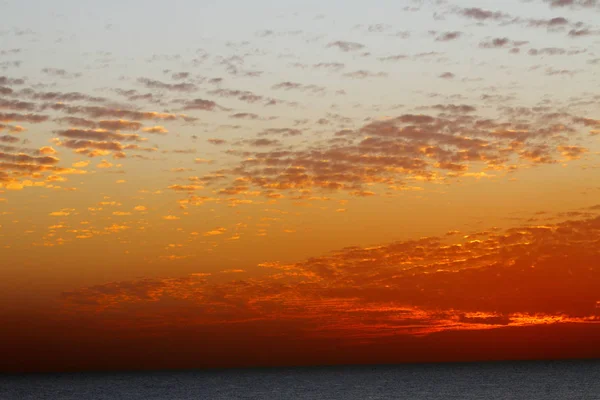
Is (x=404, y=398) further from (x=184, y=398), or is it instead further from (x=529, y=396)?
(x=184, y=398)

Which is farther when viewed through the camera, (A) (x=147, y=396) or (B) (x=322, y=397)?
(A) (x=147, y=396)

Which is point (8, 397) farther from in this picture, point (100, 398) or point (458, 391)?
point (458, 391)

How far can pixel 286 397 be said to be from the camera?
17600 cm

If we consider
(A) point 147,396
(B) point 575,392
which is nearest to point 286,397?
(A) point 147,396

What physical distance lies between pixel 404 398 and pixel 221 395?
45.5 metres

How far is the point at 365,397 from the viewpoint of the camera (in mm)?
166750

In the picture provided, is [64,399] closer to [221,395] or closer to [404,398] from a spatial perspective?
[221,395]

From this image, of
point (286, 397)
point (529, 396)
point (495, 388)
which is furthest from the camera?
point (495, 388)

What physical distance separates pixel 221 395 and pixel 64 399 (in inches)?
1550

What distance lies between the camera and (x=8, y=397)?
19400 centimetres

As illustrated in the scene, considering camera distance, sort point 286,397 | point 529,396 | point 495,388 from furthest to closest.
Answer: point 495,388 → point 286,397 → point 529,396

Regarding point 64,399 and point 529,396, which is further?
point 64,399

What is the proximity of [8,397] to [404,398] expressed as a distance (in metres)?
97.1

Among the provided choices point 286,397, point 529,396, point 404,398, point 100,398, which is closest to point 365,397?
point 404,398
